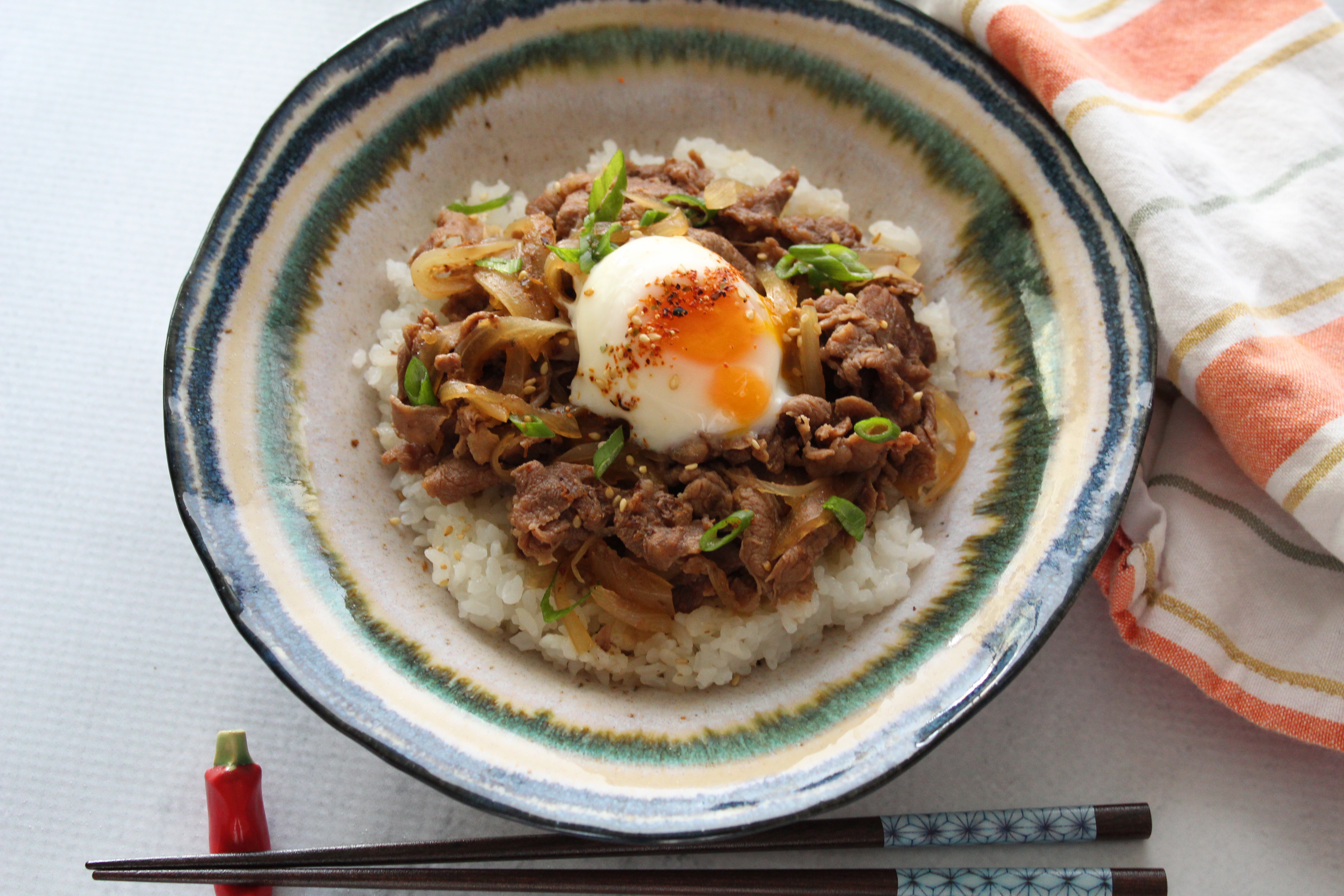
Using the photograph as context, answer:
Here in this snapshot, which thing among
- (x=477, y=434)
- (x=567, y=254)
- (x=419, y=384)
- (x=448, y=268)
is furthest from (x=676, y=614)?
(x=448, y=268)

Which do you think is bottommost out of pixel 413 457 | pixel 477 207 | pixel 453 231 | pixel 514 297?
pixel 413 457

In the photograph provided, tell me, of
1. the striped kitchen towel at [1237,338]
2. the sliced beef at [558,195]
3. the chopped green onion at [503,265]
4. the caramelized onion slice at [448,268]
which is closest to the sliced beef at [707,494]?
the chopped green onion at [503,265]

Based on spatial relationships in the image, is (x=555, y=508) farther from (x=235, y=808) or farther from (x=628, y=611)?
(x=235, y=808)

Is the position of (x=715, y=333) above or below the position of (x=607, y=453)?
above

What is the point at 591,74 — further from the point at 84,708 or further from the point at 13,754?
the point at 13,754

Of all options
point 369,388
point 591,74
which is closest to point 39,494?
point 369,388

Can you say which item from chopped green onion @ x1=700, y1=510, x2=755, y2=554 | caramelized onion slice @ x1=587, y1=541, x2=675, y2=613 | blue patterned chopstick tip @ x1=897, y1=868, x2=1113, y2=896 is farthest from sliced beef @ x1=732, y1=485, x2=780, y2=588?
blue patterned chopstick tip @ x1=897, y1=868, x2=1113, y2=896

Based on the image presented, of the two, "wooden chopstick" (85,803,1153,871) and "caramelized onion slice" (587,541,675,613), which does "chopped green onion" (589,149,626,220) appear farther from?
"wooden chopstick" (85,803,1153,871)

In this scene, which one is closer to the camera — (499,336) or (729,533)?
(729,533)
